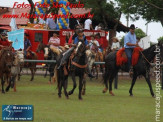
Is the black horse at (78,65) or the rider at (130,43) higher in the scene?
the rider at (130,43)

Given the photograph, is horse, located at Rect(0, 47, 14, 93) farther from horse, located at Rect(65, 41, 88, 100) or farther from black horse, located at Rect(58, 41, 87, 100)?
horse, located at Rect(65, 41, 88, 100)

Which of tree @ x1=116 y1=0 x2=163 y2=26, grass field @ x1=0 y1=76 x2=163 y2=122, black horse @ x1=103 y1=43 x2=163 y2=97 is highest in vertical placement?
tree @ x1=116 y1=0 x2=163 y2=26

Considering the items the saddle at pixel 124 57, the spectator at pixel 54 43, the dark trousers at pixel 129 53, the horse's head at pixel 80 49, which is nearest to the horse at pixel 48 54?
the spectator at pixel 54 43

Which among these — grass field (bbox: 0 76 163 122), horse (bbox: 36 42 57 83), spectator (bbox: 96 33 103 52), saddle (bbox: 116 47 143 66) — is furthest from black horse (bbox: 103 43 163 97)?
spectator (bbox: 96 33 103 52)

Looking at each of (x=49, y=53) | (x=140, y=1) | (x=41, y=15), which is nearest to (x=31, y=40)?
(x=41, y=15)

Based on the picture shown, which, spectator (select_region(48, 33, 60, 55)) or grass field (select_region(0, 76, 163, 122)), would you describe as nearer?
grass field (select_region(0, 76, 163, 122))

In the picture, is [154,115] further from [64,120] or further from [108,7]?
[108,7]

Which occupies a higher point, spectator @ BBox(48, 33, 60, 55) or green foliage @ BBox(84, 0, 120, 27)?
green foliage @ BBox(84, 0, 120, 27)

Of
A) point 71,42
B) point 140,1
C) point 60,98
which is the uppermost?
point 140,1

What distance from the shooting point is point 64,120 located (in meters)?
13.4

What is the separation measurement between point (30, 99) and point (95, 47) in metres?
14.1

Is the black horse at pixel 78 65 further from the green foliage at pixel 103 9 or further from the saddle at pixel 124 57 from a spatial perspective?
the green foliage at pixel 103 9

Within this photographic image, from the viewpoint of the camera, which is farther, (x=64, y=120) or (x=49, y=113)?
(x=49, y=113)

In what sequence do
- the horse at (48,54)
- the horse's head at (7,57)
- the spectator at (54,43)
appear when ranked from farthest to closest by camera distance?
the horse at (48,54) < the spectator at (54,43) < the horse's head at (7,57)
